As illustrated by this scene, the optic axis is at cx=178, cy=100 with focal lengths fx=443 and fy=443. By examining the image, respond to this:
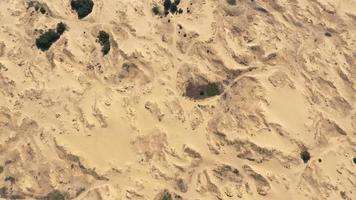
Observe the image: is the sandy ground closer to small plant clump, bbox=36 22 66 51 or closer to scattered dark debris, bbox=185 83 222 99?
scattered dark debris, bbox=185 83 222 99

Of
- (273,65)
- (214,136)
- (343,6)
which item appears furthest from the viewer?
(343,6)

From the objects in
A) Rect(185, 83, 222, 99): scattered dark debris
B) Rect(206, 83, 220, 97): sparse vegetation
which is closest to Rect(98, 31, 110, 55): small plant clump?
Rect(185, 83, 222, 99): scattered dark debris

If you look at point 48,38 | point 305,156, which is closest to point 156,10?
point 48,38

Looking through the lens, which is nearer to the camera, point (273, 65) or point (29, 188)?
point (29, 188)

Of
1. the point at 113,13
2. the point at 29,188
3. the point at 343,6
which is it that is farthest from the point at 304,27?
the point at 29,188

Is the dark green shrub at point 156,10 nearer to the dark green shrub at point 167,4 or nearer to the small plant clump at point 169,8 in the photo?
the small plant clump at point 169,8

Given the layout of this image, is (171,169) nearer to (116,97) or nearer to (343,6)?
(116,97)

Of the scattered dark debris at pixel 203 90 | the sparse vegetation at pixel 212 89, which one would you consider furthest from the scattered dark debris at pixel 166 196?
the sparse vegetation at pixel 212 89

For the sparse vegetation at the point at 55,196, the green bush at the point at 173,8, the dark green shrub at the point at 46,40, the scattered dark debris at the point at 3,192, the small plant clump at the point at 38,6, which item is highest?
the green bush at the point at 173,8
